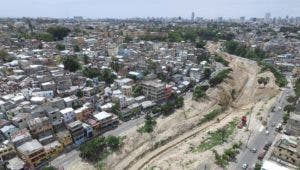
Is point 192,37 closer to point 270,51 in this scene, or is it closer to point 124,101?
point 270,51

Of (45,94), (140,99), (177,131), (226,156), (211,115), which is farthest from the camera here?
(211,115)

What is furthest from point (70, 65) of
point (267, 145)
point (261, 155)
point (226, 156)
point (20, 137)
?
point (261, 155)

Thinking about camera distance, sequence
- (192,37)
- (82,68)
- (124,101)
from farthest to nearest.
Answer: (192,37) → (82,68) → (124,101)

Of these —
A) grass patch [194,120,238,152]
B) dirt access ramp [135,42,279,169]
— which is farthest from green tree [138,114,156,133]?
grass patch [194,120,238,152]

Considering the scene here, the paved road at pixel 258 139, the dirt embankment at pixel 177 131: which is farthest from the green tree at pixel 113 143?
the paved road at pixel 258 139

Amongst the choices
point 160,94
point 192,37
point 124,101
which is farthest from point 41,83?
point 192,37

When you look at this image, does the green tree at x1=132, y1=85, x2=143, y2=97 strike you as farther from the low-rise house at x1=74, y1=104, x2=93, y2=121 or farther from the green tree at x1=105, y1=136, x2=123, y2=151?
the green tree at x1=105, y1=136, x2=123, y2=151

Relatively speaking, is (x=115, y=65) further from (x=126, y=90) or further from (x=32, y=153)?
(x=32, y=153)
